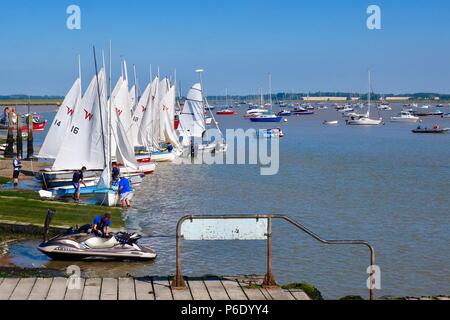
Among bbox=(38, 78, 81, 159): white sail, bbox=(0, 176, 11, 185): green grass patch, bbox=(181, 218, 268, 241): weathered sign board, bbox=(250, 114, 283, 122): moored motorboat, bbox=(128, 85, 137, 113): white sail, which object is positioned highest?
bbox=(128, 85, 137, 113): white sail

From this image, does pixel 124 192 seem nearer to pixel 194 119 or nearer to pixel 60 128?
pixel 60 128

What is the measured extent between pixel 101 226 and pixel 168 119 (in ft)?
136

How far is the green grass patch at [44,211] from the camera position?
2720cm

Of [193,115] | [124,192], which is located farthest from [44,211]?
[193,115]

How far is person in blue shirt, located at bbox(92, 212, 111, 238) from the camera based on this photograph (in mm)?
20828

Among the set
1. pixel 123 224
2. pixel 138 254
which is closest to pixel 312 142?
pixel 123 224

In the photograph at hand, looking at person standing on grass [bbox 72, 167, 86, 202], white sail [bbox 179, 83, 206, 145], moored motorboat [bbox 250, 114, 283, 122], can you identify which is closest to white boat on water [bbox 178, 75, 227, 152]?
Answer: white sail [bbox 179, 83, 206, 145]

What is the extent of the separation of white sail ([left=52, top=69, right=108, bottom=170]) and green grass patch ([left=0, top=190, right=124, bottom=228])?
217 inches

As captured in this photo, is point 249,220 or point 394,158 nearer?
point 249,220

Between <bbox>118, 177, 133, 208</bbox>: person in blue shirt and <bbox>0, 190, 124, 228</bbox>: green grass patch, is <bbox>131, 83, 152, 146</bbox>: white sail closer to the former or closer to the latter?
<bbox>118, 177, 133, 208</bbox>: person in blue shirt

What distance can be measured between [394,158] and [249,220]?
59.4m

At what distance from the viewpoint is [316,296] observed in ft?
48.4

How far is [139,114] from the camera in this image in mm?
57562

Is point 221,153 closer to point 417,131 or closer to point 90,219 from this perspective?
point 90,219
